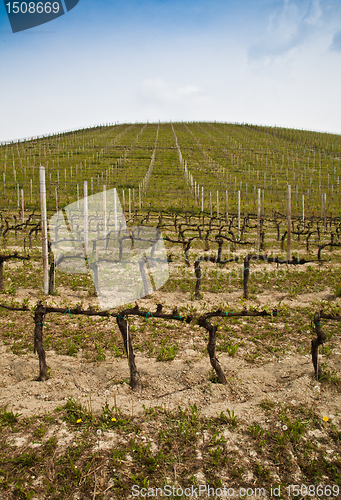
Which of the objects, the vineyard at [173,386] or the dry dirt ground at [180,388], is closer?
the vineyard at [173,386]

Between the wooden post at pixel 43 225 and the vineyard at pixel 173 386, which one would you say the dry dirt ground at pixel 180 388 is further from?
the wooden post at pixel 43 225

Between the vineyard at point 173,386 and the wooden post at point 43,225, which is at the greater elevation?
the wooden post at point 43,225

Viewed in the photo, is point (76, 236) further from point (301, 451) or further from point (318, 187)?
point (318, 187)

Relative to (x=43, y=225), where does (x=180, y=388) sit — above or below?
below

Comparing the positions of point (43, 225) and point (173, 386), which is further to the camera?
point (43, 225)

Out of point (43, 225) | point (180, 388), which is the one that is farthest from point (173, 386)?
point (43, 225)

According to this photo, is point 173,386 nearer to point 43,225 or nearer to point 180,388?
point 180,388

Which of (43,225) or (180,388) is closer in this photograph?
(180,388)

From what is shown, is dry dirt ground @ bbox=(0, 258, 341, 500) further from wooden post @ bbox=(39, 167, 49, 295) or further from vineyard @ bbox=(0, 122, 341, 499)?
wooden post @ bbox=(39, 167, 49, 295)

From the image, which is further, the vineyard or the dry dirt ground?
the dry dirt ground

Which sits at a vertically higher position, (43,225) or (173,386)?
(43,225)

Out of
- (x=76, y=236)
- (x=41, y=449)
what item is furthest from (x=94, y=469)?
(x=76, y=236)

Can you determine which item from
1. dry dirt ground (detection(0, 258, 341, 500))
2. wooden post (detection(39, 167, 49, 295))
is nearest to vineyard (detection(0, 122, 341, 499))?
dry dirt ground (detection(0, 258, 341, 500))

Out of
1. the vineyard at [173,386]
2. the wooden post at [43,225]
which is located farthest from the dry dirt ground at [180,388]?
the wooden post at [43,225]
